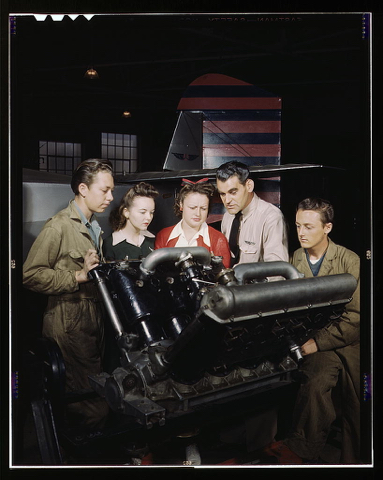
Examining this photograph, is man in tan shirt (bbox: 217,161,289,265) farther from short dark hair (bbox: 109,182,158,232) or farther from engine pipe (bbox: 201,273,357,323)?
engine pipe (bbox: 201,273,357,323)

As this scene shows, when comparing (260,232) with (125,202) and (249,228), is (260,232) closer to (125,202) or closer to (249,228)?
(249,228)

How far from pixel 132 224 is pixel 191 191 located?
447 mm

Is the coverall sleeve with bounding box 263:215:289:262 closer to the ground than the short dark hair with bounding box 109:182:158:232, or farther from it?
closer to the ground

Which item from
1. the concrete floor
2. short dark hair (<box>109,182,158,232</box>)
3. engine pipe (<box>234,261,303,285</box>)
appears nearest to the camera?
engine pipe (<box>234,261,303,285</box>)

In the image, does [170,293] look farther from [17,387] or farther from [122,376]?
[17,387]

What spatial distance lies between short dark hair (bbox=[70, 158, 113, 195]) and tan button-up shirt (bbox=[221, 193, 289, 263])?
873 mm

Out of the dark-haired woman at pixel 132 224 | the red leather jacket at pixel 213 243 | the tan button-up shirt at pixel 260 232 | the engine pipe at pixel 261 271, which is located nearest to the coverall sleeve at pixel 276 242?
the tan button-up shirt at pixel 260 232

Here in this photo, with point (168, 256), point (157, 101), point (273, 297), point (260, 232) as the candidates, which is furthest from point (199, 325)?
point (157, 101)

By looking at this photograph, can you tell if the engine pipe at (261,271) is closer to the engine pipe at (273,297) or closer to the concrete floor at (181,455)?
the engine pipe at (273,297)

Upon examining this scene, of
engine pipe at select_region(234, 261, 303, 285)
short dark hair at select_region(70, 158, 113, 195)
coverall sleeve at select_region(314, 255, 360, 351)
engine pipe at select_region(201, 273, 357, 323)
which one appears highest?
short dark hair at select_region(70, 158, 113, 195)

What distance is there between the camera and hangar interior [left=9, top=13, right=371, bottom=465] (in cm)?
290

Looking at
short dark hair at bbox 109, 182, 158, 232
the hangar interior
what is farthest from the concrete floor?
short dark hair at bbox 109, 182, 158, 232

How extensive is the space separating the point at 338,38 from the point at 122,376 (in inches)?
96.2

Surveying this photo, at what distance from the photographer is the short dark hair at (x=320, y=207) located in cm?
308
